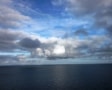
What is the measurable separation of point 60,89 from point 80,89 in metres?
11.8

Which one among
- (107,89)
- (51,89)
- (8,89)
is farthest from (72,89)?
(8,89)

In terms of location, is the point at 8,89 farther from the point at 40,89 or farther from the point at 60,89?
the point at 60,89

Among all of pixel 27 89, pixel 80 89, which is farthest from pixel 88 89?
pixel 27 89

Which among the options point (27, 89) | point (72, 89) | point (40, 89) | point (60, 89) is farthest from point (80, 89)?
point (27, 89)

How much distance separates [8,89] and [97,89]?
54.2m

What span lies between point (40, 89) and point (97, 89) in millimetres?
33987

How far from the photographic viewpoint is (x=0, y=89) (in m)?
116

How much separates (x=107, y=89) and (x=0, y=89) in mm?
65800

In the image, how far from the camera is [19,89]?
373 feet

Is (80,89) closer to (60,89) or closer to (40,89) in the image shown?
(60,89)

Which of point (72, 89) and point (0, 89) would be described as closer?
point (72, 89)

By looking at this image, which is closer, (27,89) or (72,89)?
(72,89)

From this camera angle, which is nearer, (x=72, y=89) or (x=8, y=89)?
(x=72, y=89)

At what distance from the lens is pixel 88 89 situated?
106875 mm
